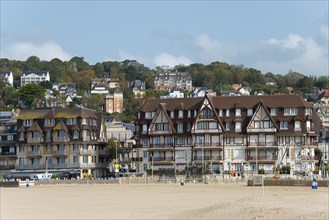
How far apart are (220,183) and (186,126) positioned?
1723 cm

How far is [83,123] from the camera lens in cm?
10531

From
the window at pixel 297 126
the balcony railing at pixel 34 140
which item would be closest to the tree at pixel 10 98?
the balcony railing at pixel 34 140

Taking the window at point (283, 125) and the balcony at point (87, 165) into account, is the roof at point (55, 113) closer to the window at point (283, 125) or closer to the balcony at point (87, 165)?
the balcony at point (87, 165)

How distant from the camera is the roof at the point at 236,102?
320 ft

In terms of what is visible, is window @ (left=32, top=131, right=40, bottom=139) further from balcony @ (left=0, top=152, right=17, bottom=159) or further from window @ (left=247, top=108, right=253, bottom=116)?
window @ (left=247, top=108, right=253, bottom=116)

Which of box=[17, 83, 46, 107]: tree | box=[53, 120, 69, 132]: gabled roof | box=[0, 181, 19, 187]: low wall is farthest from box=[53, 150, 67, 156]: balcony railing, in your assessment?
box=[17, 83, 46, 107]: tree

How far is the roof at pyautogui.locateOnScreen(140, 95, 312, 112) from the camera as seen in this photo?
97.7 meters

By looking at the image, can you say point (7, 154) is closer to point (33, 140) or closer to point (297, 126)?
point (33, 140)

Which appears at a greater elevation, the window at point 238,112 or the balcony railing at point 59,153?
the window at point 238,112

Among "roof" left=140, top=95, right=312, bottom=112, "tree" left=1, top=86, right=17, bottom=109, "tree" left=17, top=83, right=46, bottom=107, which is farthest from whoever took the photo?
"tree" left=1, top=86, right=17, bottom=109

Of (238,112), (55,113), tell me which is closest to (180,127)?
(238,112)

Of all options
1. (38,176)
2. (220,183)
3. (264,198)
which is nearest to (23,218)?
(264,198)

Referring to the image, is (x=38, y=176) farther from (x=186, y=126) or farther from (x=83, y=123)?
(x=186, y=126)

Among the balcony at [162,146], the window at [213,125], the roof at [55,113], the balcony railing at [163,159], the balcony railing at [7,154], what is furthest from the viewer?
the balcony railing at [7,154]
